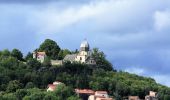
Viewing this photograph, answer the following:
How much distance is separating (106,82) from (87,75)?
9.66 ft

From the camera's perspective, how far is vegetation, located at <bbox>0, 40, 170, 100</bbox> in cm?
11112

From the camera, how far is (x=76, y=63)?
119812mm

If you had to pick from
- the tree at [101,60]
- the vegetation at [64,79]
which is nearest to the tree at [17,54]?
the vegetation at [64,79]

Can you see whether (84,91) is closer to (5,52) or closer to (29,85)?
(29,85)

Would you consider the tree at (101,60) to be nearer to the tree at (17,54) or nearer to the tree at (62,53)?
the tree at (62,53)

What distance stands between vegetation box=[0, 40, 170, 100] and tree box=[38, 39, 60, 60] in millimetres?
5085

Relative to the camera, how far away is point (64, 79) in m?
116

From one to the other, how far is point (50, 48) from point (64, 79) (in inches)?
547

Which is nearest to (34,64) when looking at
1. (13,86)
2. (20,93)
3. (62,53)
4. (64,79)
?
(64,79)

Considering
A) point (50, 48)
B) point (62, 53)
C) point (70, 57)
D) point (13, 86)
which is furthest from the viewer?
point (62, 53)

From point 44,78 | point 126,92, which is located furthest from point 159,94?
point 44,78

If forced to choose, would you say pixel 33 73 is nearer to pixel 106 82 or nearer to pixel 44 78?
pixel 44 78

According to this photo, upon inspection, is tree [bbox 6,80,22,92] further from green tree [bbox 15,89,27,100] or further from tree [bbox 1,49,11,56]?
tree [bbox 1,49,11,56]

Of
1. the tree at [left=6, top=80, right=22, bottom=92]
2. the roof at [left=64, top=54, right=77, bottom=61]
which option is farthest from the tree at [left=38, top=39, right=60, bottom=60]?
the tree at [left=6, top=80, right=22, bottom=92]
